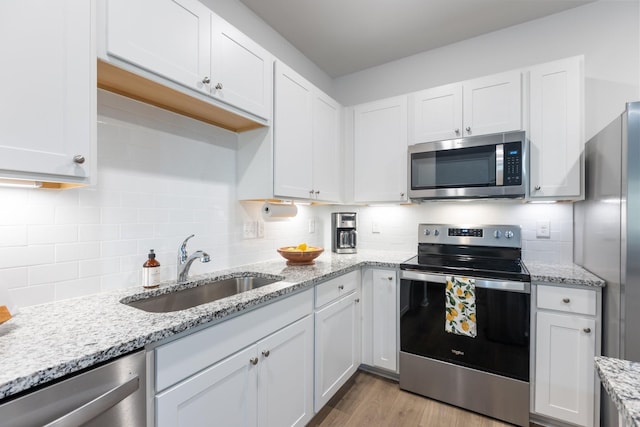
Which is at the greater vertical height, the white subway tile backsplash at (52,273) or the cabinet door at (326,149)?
the cabinet door at (326,149)

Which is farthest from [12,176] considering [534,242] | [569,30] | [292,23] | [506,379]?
[569,30]

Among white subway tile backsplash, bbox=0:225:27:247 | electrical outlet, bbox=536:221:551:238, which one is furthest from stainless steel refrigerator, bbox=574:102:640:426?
white subway tile backsplash, bbox=0:225:27:247

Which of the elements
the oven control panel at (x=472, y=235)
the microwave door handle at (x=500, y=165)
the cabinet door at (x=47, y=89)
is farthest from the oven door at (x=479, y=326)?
the cabinet door at (x=47, y=89)

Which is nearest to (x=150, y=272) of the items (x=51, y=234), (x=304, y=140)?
(x=51, y=234)

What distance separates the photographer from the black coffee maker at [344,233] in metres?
2.68

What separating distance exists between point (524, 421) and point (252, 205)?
85.2 inches

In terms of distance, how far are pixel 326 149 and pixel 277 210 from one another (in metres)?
0.72

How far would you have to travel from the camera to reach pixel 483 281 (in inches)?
73.6

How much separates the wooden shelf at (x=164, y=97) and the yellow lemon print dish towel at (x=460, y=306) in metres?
1.61

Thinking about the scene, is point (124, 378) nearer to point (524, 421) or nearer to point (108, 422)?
point (108, 422)

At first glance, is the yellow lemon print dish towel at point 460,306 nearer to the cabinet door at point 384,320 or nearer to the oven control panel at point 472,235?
the cabinet door at point 384,320

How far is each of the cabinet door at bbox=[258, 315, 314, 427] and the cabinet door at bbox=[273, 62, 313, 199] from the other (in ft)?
2.81

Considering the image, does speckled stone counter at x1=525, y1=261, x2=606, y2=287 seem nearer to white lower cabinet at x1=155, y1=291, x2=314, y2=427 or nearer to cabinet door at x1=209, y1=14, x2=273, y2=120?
white lower cabinet at x1=155, y1=291, x2=314, y2=427

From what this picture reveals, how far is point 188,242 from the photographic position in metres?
1.71
